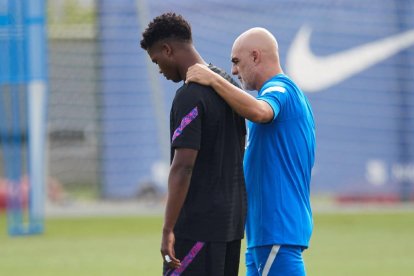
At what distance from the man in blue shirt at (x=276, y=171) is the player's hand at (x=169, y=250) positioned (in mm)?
702

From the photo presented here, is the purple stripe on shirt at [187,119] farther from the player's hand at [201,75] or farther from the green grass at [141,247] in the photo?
the green grass at [141,247]

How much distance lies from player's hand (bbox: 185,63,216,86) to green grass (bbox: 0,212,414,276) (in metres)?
6.21

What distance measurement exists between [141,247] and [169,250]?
31.4 feet

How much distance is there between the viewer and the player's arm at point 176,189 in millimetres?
5824

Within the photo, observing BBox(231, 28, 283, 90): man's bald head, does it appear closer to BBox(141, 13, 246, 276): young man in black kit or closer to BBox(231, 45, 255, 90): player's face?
BBox(231, 45, 255, 90): player's face

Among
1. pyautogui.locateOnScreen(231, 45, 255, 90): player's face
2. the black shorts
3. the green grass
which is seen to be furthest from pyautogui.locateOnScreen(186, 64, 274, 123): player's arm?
the green grass

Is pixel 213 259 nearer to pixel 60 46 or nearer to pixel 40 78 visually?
pixel 40 78

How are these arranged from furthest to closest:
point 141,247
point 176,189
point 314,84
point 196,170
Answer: point 314,84
point 141,247
point 196,170
point 176,189

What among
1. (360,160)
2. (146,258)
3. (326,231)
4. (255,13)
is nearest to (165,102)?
(255,13)

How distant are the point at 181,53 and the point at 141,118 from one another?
1694 cm

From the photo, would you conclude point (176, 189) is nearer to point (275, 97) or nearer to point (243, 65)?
point (275, 97)

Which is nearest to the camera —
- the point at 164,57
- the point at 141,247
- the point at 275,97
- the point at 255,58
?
the point at 164,57

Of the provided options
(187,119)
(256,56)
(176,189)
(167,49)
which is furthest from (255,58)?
(176,189)

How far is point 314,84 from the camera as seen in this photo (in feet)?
76.4
